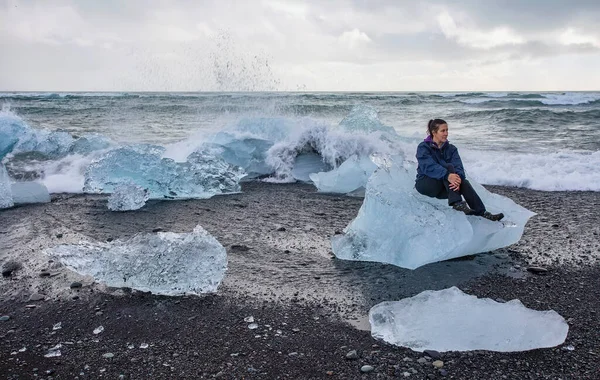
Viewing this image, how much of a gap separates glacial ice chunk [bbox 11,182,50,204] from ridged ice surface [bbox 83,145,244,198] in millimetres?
589

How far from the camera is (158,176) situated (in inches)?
238

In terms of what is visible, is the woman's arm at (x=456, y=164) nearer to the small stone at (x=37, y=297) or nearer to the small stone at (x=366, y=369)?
the small stone at (x=366, y=369)

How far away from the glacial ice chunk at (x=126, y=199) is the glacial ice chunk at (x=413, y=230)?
2585 millimetres

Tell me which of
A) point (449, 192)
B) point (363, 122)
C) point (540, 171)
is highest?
point (363, 122)

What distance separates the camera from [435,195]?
13.0 feet

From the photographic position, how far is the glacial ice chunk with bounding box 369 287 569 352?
2.35m

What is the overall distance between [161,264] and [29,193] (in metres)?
3.38

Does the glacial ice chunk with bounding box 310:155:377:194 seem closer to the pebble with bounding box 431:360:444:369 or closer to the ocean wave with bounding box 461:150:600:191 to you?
the ocean wave with bounding box 461:150:600:191

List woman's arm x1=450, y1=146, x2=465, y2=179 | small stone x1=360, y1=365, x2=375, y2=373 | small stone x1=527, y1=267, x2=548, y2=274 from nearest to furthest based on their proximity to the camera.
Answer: small stone x1=360, y1=365, x2=375, y2=373, small stone x1=527, y1=267, x2=548, y2=274, woman's arm x1=450, y1=146, x2=465, y2=179

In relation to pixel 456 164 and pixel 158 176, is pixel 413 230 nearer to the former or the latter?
pixel 456 164

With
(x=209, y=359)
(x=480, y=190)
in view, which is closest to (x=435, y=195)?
(x=480, y=190)

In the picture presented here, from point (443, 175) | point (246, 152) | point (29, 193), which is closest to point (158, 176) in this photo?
point (29, 193)

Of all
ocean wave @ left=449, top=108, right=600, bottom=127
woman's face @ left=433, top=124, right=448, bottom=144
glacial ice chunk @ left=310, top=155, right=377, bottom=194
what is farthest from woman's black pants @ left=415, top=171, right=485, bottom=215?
ocean wave @ left=449, top=108, right=600, bottom=127

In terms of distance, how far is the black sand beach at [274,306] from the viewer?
7.25 ft
